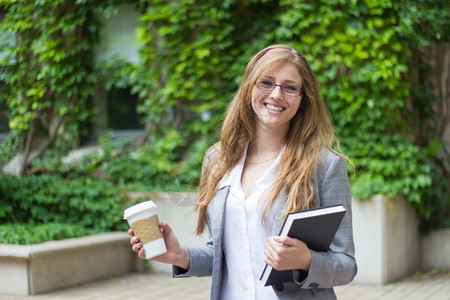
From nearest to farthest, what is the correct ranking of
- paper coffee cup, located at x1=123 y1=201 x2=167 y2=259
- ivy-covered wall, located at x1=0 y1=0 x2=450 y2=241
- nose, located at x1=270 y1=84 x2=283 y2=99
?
paper coffee cup, located at x1=123 y1=201 x2=167 y2=259, nose, located at x1=270 y1=84 x2=283 y2=99, ivy-covered wall, located at x1=0 y1=0 x2=450 y2=241

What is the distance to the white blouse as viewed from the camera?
7.22 ft

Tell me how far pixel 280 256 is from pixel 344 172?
449 millimetres

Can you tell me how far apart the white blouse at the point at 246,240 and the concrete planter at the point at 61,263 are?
3803mm

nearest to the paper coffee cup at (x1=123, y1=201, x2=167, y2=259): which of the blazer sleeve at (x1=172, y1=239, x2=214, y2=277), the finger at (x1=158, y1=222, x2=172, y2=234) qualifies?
the finger at (x1=158, y1=222, x2=172, y2=234)

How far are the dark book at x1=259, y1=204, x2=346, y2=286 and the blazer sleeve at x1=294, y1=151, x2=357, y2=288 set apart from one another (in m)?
0.05

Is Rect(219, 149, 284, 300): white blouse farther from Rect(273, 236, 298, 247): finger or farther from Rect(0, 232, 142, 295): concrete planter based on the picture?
Rect(0, 232, 142, 295): concrete planter

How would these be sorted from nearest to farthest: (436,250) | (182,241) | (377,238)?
(377,238)
(182,241)
(436,250)

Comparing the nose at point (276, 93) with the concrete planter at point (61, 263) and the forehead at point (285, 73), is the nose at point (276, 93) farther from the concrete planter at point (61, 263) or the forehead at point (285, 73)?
the concrete planter at point (61, 263)

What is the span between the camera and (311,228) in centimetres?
193

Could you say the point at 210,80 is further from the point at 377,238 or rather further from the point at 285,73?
the point at 285,73

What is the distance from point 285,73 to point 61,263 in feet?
14.2

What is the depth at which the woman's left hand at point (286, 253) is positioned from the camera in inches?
75.7

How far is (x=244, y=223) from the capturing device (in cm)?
224

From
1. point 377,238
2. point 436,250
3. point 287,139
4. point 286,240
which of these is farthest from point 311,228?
point 436,250
